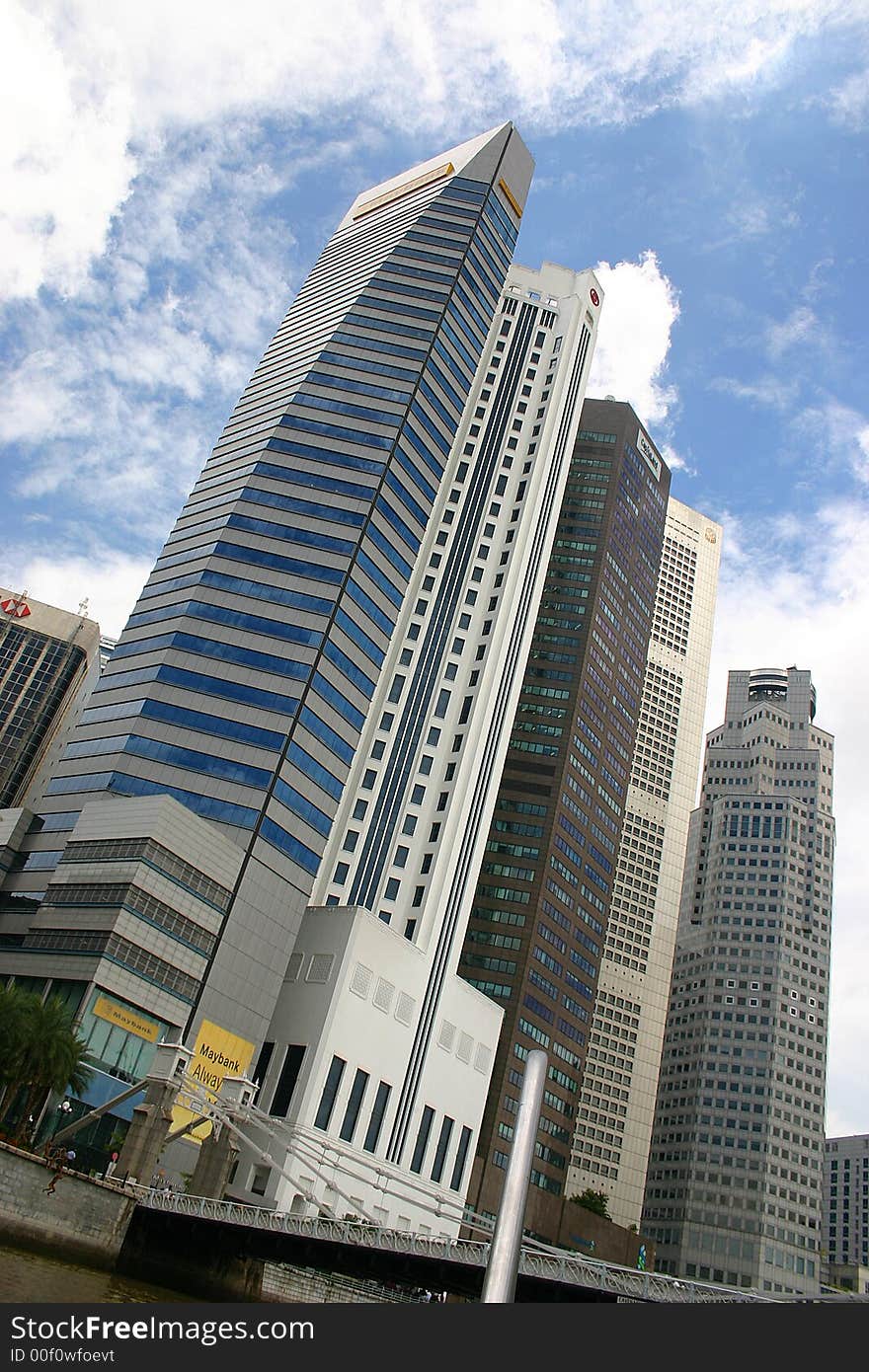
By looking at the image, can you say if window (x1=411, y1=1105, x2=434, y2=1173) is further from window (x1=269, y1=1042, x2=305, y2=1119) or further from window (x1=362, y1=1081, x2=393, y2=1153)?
window (x1=269, y1=1042, x2=305, y2=1119)

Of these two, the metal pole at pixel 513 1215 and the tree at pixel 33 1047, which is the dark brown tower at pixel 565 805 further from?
the metal pole at pixel 513 1215

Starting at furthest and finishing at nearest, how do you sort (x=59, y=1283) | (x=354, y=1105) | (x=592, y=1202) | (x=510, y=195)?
(x=510, y=195) → (x=592, y=1202) → (x=354, y=1105) → (x=59, y=1283)

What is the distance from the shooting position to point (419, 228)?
505ft

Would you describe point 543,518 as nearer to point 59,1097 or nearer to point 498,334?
point 498,334

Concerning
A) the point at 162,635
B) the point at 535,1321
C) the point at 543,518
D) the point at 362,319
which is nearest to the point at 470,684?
the point at 543,518

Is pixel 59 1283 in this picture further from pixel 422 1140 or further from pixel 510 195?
pixel 510 195

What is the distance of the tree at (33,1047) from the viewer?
222ft

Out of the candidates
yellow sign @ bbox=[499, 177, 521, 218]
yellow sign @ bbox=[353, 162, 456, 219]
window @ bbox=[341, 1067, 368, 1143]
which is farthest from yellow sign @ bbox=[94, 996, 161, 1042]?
yellow sign @ bbox=[353, 162, 456, 219]

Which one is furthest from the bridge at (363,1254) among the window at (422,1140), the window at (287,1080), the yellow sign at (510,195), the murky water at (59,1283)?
the yellow sign at (510,195)

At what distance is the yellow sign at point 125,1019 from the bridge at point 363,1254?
17852mm

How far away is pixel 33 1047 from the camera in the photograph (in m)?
68.2

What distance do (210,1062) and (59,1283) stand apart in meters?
45.1

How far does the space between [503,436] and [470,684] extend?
3937 cm

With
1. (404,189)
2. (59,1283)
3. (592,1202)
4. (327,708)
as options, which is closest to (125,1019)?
(327,708)
